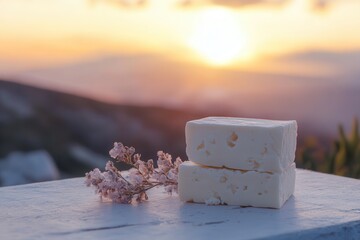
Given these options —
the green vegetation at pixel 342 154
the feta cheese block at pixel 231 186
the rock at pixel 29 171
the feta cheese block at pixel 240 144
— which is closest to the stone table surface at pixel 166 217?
the feta cheese block at pixel 231 186

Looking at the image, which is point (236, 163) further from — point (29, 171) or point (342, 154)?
point (29, 171)

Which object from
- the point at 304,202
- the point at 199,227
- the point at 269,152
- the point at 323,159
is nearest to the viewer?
the point at 199,227

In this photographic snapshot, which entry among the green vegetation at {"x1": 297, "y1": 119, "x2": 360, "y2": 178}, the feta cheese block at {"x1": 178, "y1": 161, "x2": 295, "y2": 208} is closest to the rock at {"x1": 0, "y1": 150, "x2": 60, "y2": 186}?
the green vegetation at {"x1": 297, "y1": 119, "x2": 360, "y2": 178}

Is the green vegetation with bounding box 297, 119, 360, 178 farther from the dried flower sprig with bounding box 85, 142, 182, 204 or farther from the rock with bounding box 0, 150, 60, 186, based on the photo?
the dried flower sprig with bounding box 85, 142, 182, 204

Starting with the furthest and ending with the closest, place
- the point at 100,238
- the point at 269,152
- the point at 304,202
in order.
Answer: the point at 304,202, the point at 269,152, the point at 100,238

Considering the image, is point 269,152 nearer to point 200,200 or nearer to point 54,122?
point 200,200

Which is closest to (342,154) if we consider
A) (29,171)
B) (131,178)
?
(29,171)

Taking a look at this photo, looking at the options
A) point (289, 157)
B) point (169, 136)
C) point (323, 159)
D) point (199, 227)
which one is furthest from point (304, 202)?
point (169, 136)
